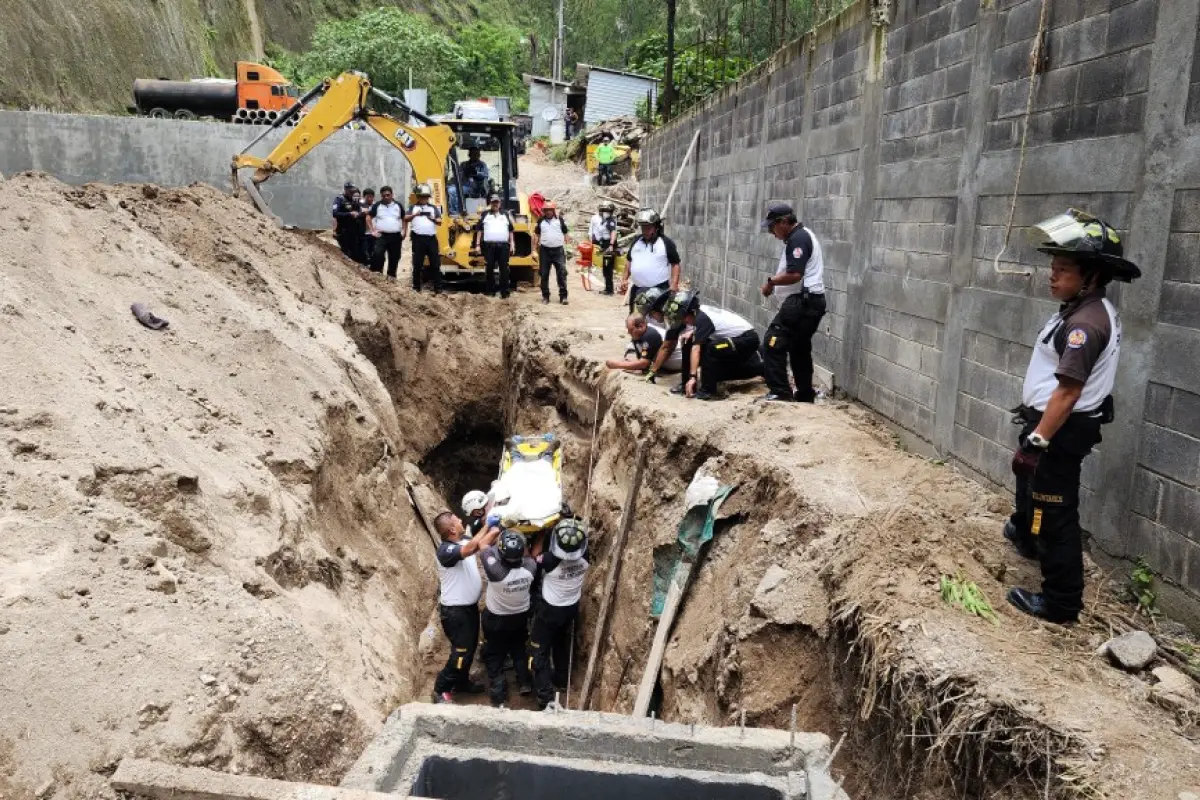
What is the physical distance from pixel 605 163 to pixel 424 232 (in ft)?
50.4

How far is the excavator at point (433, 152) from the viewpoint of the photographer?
43.1 feet

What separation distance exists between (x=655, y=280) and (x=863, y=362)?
320 centimetres

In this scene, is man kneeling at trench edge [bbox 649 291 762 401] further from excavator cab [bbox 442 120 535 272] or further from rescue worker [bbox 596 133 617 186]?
rescue worker [bbox 596 133 617 186]

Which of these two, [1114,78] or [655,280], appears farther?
[655,280]

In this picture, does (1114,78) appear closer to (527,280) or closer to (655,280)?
(655,280)

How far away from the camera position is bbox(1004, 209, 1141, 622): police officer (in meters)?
3.59

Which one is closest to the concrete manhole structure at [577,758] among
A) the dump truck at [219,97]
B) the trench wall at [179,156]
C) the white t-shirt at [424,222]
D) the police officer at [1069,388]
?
the police officer at [1069,388]

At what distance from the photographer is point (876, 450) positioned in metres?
6.07

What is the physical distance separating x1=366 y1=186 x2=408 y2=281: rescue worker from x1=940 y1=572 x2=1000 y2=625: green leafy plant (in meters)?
11.7

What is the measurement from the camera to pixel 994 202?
17.4ft

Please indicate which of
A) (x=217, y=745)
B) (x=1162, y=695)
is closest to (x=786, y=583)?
(x=1162, y=695)

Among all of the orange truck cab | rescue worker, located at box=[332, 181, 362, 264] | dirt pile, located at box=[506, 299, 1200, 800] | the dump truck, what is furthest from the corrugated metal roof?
dirt pile, located at box=[506, 299, 1200, 800]

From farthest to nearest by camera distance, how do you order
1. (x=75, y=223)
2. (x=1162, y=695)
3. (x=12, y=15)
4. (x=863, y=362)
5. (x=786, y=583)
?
1. (x=12, y=15)
2. (x=75, y=223)
3. (x=863, y=362)
4. (x=786, y=583)
5. (x=1162, y=695)

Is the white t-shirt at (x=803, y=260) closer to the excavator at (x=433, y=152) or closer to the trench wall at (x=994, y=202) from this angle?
the trench wall at (x=994, y=202)
